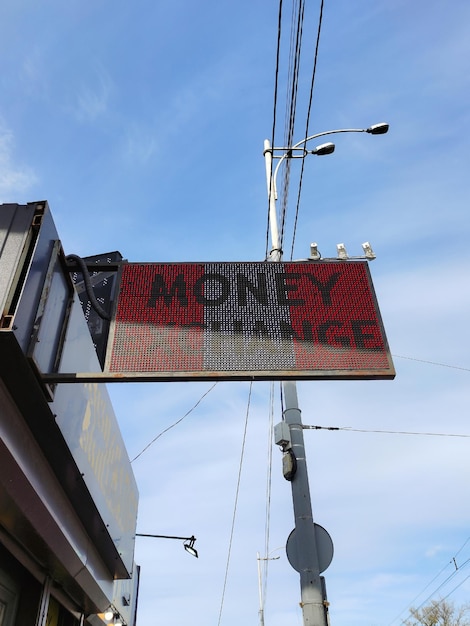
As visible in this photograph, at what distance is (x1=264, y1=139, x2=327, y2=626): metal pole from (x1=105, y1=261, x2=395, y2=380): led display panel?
3.04 m

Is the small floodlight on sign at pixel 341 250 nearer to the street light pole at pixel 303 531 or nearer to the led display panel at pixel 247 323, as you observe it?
the street light pole at pixel 303 531

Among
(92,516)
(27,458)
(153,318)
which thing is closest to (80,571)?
(92,516)

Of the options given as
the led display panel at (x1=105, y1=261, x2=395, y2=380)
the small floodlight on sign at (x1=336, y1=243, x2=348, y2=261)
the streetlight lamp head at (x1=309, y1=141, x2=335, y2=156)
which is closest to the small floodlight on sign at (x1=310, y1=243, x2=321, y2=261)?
the small floodlight on sign at (x1=336, y1=243, x2=348, y2=261)

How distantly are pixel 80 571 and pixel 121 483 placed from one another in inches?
56.1

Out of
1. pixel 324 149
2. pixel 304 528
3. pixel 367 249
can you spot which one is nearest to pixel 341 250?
pixel 367 249

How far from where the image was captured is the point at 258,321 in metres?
4.18

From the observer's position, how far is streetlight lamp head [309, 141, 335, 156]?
31.0 feet

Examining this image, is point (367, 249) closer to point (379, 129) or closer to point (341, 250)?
point (341, 250)

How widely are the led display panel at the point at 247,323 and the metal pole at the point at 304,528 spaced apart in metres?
3.04

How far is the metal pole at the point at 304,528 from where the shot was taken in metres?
5.58

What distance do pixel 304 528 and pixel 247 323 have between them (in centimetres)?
325

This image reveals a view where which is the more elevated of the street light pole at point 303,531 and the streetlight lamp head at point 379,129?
the streetlight lamp head at point 379,129

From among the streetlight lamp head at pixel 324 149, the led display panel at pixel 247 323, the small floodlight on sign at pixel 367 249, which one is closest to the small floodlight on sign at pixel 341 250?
the small floodlight on sign at pixel 367 249

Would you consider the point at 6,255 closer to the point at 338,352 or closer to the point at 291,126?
the point at 338,352
